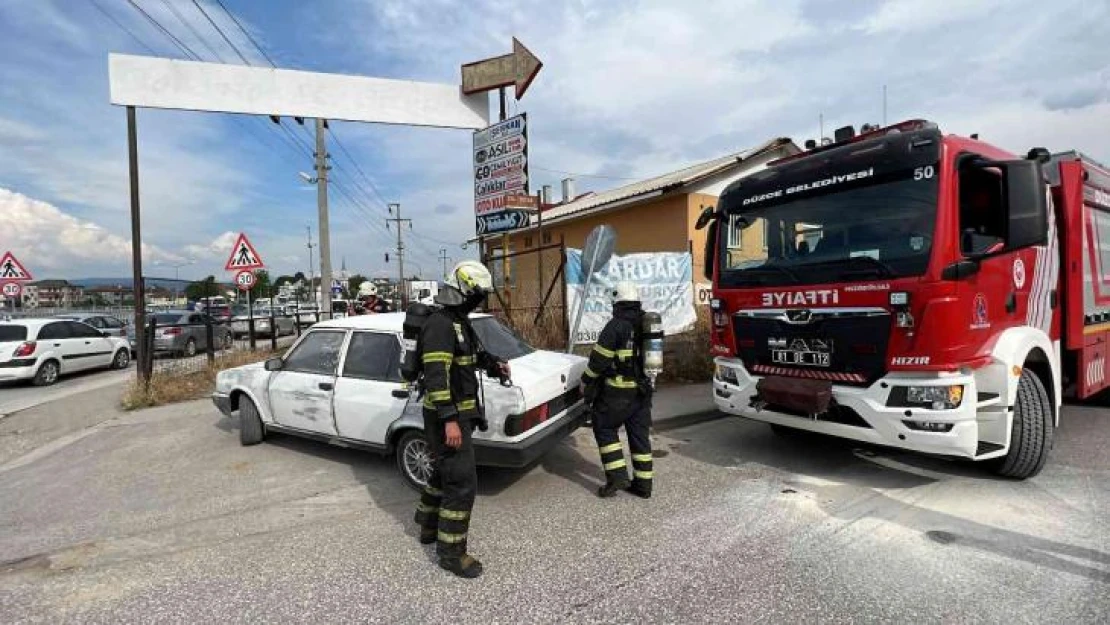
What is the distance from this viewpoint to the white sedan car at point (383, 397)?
4.29 metres

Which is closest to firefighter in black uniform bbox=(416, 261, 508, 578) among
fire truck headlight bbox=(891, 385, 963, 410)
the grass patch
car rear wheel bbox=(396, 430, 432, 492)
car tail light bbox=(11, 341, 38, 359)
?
car rear wheel bbox=(396, 430, 432, 492)

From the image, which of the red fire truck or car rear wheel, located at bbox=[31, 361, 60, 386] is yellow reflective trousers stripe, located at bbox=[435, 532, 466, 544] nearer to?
the red fire truck

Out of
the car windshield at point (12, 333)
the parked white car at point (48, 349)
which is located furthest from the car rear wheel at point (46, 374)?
the car windshield at point (12, 333)

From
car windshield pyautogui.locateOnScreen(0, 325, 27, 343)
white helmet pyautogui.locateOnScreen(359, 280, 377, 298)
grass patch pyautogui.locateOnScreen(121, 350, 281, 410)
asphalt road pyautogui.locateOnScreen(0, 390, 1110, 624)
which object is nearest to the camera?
asphalt road pyautogui.locateOnScreen(0, 390, 1110, 624)

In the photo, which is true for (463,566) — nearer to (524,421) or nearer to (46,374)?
(524,421)

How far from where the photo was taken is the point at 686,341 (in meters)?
9.62

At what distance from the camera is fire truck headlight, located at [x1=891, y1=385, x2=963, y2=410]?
12.6 feet

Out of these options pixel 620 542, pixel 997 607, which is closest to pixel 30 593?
pixel 620 542

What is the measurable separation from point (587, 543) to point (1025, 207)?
3.57m

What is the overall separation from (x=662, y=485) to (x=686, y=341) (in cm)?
513

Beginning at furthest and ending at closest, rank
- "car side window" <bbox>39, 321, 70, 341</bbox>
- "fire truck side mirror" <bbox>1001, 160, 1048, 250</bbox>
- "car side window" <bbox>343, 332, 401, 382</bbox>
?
"car side window" <bbox>39, 321, 70, 341</bbox>
"car side window" <bbox>343, 332, 401, 382</bbox>
"fire truck side mirror" <bbox>1001, 160, 1048, 250</bbox>

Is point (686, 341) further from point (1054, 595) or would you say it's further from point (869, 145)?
point (1054, 595)

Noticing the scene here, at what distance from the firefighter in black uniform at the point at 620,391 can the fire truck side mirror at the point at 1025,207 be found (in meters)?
2.50

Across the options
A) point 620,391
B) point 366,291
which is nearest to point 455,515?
point 620,391
